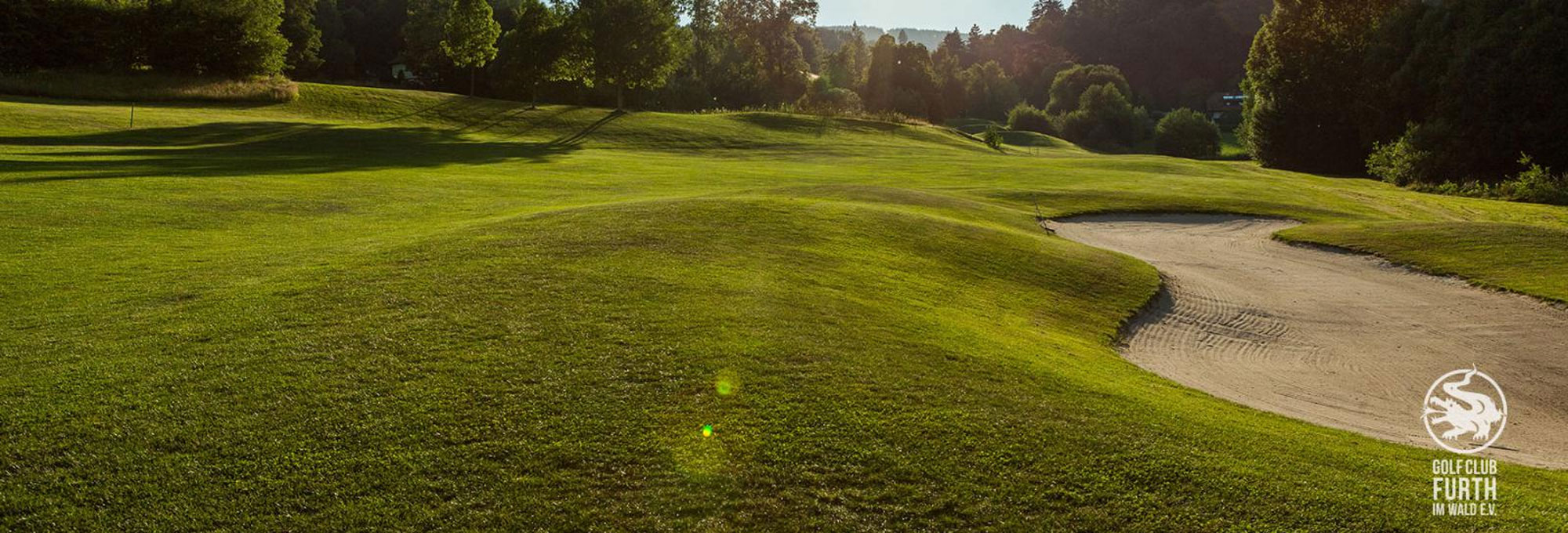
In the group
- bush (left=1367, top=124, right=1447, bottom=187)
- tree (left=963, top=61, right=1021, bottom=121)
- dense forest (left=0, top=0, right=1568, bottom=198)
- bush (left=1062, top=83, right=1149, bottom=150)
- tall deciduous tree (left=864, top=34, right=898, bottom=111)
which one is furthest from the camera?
tree (left=963, top=61, right=1021, bottom=121)

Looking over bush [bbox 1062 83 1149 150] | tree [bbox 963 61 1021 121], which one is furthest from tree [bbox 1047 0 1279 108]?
bush [bbox 1062 83 1149 150]

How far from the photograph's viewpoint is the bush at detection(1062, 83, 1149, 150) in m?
113

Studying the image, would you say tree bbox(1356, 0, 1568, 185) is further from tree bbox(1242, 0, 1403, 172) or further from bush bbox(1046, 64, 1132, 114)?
bush bbox(1046, 64, 1132, 114)

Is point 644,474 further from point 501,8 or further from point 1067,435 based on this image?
point 501,8

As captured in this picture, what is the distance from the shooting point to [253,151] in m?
36.0

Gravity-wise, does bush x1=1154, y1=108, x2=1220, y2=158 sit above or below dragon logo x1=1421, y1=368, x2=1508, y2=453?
above

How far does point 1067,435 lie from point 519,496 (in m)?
4.73

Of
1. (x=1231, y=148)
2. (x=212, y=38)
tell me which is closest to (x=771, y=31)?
(x=1231, y=148)

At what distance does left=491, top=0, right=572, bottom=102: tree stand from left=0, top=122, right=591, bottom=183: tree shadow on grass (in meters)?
21.9

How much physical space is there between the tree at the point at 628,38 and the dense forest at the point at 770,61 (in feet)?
0.45

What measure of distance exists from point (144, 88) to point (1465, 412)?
68407 mm

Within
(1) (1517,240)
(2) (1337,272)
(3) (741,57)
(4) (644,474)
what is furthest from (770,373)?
(3) (741,57)

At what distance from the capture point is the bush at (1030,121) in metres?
120

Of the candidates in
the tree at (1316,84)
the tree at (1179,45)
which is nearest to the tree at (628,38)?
the tree at (1316,84)
